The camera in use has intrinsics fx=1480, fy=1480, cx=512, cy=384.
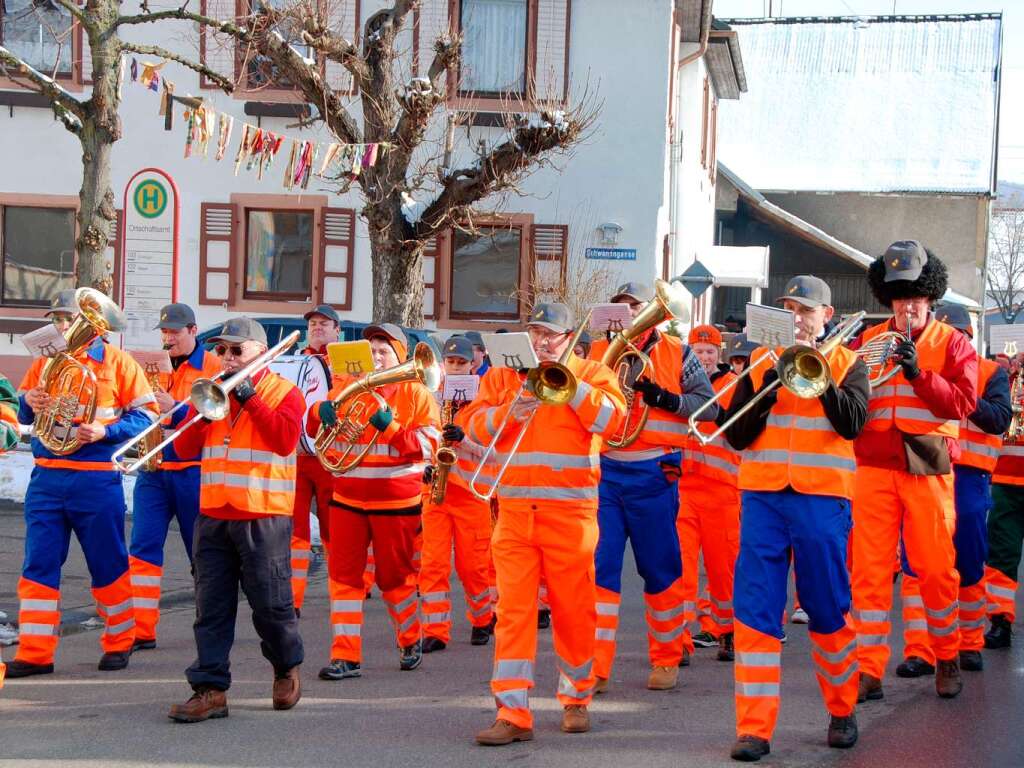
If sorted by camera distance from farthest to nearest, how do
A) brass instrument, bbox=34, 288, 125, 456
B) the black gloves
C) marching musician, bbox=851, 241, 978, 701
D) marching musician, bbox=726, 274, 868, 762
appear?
brass instrument, bbox=34, 288, 125, 456, marching musician, bbox=851, 241, 978, 701, the black gloves, marching musician, bbox=726, 274, 868, 762

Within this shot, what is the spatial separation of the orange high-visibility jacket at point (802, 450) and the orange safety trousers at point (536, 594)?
829 mm

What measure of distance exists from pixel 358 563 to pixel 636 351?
6.42 ft

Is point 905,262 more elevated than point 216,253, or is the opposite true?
point 216,253

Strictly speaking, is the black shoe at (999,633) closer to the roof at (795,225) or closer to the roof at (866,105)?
the roof at (795,225)

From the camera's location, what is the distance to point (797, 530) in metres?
6.55

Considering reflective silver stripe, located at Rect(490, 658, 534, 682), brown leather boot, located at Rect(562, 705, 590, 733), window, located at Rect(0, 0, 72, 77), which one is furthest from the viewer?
window, located at Rect(0, 0, 72, 77)

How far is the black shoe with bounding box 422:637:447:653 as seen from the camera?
912 cm

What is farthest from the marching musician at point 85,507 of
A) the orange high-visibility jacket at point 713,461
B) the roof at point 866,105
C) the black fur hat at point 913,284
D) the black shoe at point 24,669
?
the roof at point 866,105

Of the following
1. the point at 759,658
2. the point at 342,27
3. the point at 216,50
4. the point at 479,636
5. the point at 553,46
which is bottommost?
the point at 479,636

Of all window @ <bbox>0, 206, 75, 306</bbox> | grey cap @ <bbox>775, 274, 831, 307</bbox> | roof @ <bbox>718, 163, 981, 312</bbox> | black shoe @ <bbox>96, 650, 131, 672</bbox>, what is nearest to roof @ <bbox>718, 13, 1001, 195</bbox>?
roof @ <bbox>718, 163, 981, 312</bbox>

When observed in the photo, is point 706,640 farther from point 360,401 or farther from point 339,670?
point 360,401

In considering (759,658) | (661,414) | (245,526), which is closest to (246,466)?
(245,526)

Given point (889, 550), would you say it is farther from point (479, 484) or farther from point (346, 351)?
point (346, 351)

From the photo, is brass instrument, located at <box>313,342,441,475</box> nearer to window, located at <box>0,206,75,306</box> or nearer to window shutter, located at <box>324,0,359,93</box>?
window shutter, located at <box>324,0,359,93</box>
